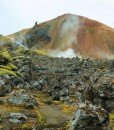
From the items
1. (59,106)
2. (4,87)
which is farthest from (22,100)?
(4,87)

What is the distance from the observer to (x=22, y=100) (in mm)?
43719

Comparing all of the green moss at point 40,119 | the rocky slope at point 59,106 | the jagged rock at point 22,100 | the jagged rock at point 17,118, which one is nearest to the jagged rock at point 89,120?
the rocky slope at point 59,106

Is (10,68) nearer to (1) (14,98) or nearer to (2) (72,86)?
(2) (72,86)

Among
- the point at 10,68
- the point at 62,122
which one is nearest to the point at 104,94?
the point at 62,122

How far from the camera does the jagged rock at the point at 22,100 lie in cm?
4312

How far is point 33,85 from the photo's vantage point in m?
63.9

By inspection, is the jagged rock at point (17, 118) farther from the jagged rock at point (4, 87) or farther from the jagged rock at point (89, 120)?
the jagged rock at point (4, 87)

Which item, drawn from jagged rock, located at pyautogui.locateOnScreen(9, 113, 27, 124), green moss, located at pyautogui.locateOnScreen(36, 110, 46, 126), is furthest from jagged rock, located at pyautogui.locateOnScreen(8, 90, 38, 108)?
jagged rock, located at pyautogui.locateOnScreen(9, 113, 27, 124)

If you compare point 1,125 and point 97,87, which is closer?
point 1,125

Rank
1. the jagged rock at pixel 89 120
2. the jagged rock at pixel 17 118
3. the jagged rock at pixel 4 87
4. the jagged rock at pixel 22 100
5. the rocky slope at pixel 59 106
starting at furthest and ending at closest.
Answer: the jagged rock at pixel 4 87
the jagged rock at pixel 22 100
the jagged rock at pixel 17 118
the rocky slope at pixel 59 106
the jagged rock at pixel 89 120

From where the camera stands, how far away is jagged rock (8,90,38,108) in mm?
43125

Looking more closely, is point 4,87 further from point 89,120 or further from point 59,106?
point 89,120

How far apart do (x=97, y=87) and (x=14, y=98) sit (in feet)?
38.9

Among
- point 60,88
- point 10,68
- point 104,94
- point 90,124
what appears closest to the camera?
point 90,124
